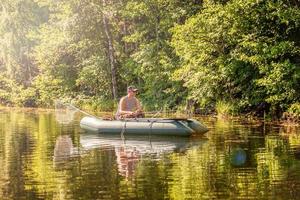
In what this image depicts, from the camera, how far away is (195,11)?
2788 centimetres

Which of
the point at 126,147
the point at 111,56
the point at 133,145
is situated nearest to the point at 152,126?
the point at 133,145

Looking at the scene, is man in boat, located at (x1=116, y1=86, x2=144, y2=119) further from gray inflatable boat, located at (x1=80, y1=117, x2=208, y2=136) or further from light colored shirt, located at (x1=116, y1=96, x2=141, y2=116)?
gray inflatable boat, located at (x1=80, y1=117, x2=208, y2=136)

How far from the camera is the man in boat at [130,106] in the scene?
19.4 m

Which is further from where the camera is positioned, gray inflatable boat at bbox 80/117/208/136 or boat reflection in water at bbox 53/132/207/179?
gray inflatable boat at bbox 80/117/208/136

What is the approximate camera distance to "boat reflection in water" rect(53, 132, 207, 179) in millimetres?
13451

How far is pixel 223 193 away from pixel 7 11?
39533 millimetres

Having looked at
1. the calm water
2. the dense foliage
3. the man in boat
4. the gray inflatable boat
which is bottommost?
the calm water

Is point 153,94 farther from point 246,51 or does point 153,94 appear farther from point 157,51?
point 246,51

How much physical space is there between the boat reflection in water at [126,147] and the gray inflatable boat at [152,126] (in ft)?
0.54

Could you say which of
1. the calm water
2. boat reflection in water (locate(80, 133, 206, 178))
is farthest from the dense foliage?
boat reflection in water (locate(80, 133, 206, 178))

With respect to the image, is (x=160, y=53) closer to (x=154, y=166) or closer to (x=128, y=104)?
(x=128, y=104)

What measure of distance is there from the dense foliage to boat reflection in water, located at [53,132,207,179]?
17.9 feet

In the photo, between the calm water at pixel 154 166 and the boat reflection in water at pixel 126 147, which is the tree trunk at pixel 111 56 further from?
the calm water at pixel 154 166

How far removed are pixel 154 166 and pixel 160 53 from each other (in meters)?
18.1
